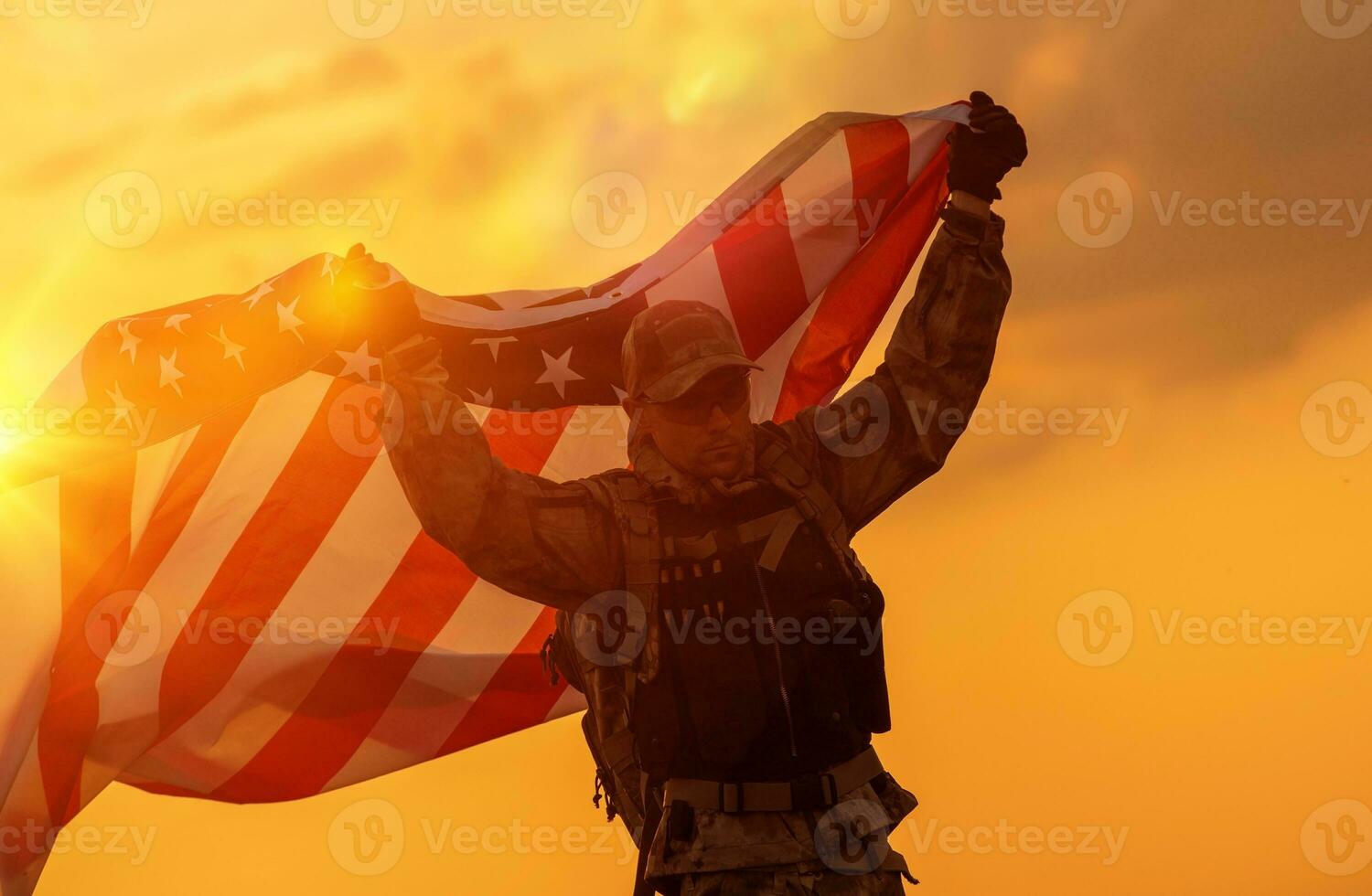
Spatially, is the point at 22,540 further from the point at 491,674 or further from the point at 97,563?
the point at 491,674

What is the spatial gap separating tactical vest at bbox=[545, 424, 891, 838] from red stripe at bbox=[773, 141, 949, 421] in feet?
6.00

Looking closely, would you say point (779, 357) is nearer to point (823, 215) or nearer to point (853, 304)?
point (853, 304)

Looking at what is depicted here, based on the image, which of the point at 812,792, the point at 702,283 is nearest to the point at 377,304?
the point at 702,283

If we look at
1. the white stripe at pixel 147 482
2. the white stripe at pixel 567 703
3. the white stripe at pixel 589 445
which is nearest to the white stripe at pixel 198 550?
the white stripe at pixel 147 482

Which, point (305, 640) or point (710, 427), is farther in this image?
point (305, 640)

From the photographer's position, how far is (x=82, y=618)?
9531 millimetres

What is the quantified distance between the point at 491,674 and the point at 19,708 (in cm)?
269

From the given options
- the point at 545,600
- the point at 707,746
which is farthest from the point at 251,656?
the point at 707,746

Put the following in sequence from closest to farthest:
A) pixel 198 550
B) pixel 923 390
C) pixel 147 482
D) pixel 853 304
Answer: pixel 923 390 → pixel 853 304 → pixel 147 482 → pixel 198 550

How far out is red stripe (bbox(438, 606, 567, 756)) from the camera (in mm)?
10344

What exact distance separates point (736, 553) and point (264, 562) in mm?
3714

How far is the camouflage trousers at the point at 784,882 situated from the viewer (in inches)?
284

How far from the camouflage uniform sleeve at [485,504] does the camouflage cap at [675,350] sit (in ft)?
1.81

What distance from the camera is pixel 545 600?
773cm
